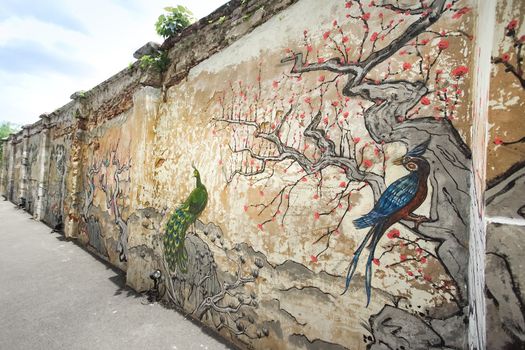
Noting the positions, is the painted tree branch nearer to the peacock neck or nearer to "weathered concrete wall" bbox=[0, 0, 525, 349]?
A: "weathered concrete wall" bbox=[0, 0, 525, 349]

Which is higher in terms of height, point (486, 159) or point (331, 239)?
point (486, 159)

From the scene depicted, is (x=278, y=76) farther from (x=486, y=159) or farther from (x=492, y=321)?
(x=492, y=321)

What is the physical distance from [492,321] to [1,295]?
5.52 meters

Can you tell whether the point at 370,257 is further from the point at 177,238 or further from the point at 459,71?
the point at 177,238

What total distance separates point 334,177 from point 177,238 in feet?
7.66

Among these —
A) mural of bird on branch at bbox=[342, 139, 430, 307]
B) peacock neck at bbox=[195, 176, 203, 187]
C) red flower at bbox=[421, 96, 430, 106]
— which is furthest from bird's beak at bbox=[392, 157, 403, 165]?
peacock neck at bbox=[195, 176, 203, 187]

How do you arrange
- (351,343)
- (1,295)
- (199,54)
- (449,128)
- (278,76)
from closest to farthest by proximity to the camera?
(449,128)
(351,343)
(278,76)
(199,54)
(1,295)

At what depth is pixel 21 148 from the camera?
12.0m

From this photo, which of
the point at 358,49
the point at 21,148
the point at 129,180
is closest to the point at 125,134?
the point at 129,180

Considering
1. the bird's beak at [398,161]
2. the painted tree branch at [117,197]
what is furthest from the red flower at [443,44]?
the painted tree branch at [117,197]

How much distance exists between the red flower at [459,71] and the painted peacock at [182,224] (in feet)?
8.20

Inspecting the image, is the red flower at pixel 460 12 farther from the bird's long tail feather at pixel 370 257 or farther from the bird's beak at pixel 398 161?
the bird's long tail feather at pixel 370 257

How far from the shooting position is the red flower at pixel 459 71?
1.55 metres

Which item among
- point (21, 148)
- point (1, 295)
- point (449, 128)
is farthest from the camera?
point (21, 148)
